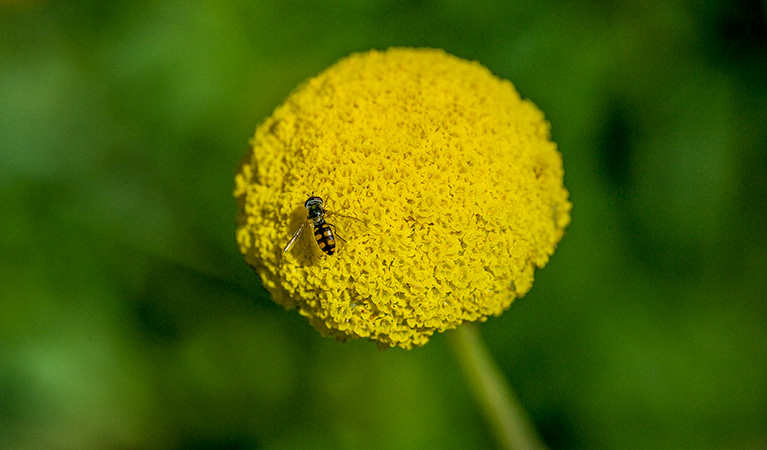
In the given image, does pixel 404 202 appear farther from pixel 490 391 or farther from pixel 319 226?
pixel 490 391

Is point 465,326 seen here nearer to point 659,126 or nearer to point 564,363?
point 564,363

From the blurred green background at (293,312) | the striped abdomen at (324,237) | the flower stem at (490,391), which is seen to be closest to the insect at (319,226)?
the striped abdomen at (324,237)

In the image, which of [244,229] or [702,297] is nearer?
[244,229]

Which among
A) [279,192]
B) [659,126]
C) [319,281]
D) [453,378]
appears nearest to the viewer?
[319,281]

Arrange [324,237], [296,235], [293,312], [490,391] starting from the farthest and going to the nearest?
1. [293,312]
2. [490,391]
3. [296,235]
4. [324,237]

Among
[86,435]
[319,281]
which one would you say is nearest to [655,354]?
[319,281]

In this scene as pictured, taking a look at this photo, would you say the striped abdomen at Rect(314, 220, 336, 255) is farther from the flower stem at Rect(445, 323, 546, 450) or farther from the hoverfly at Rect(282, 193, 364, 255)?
the flower stem at Rect(445, 323, 546, 450)

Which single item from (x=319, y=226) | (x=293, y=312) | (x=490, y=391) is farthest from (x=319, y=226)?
(x=293, y=312)

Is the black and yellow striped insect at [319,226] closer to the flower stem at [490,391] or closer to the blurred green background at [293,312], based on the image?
→ the flower stem at [490,391]
